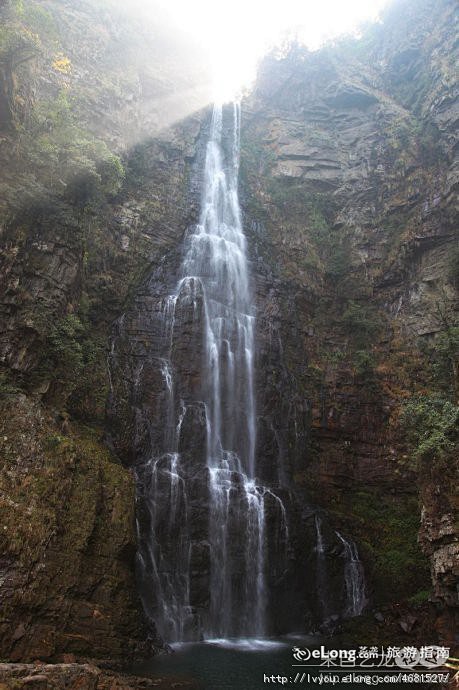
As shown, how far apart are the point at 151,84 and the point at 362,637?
96.8 feet

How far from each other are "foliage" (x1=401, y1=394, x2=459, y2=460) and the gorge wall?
88mm

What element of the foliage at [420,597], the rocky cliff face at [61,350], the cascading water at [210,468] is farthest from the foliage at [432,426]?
the rocky cliff face at [61,350]

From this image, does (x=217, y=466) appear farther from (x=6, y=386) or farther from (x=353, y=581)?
(x=6, y=386)

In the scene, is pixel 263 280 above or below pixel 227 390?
above

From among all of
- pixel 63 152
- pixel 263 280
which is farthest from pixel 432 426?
pixel 63 152

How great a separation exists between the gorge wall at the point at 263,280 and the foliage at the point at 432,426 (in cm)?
9

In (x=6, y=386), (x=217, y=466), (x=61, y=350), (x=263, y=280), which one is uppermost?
(x=263, y=280)

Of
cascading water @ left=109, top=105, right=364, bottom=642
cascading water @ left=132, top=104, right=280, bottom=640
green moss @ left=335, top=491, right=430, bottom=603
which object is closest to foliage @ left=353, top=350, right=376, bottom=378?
cascading water @ left=109, top=105, right=364, bottom=642

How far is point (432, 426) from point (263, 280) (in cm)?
1070

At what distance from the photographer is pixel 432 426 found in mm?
12898

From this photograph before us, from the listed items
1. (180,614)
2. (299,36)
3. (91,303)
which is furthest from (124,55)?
(180,614)

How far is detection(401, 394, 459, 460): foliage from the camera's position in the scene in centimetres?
1179

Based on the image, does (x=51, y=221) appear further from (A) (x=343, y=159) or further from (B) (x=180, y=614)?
(A) (x=343, y=159)

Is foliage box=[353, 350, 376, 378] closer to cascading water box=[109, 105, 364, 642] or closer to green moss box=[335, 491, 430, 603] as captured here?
cascading water box=[109, 105, 364, 642]
